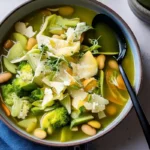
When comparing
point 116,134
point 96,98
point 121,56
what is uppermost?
point 121,56

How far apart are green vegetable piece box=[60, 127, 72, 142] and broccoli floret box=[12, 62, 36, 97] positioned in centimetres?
14

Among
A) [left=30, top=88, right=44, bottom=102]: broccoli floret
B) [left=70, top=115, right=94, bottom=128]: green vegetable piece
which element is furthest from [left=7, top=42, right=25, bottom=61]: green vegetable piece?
[left=70, top=115, right=94, bottom=128]: green vegetable piece

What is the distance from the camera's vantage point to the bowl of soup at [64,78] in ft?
3.93

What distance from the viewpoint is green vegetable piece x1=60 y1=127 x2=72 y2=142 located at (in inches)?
47.7

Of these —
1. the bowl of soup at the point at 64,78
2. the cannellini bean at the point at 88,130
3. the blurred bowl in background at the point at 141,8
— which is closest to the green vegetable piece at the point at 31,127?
the bowl of soup at the point at 64,78

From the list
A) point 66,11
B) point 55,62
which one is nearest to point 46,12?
point 66,11

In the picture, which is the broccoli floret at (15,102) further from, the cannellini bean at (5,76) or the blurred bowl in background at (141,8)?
the blurred bowl in background at (141,8)

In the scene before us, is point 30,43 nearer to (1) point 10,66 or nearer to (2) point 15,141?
(1) point 10,66

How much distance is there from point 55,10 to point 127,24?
0.67 ft

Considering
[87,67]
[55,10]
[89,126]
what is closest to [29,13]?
[55,10]

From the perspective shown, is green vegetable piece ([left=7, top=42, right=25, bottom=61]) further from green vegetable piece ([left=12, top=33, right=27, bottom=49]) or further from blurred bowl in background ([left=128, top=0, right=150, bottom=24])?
blurred bowl in background ([left=128, top=0, right=150, bottom=24])

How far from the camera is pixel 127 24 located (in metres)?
1.28

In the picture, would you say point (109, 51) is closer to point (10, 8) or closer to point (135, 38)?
point (135, 38)

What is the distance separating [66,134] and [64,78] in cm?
15
